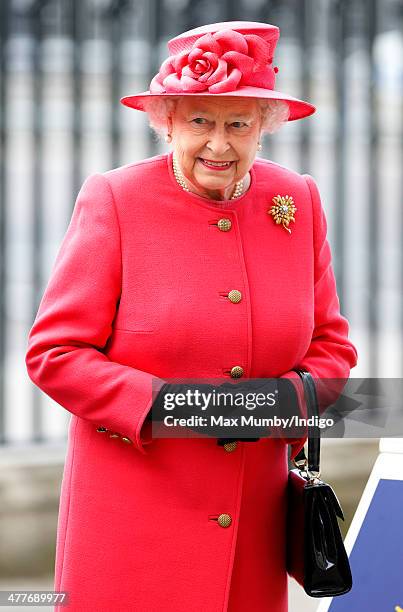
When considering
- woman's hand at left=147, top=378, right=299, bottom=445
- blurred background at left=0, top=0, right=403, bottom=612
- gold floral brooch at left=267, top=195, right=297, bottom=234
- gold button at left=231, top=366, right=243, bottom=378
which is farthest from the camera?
blurred background at left=0, top=0, right=403, bottom=612

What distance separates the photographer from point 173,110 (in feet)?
7.85

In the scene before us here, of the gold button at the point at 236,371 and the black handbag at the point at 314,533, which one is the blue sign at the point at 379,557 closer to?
the black handbag at the point at 314,533

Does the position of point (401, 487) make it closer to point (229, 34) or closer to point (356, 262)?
point (229, 34)

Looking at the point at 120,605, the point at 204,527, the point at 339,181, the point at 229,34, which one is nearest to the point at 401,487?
the point at 204,527

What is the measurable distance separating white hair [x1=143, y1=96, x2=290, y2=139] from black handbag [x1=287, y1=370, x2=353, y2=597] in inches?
21.1

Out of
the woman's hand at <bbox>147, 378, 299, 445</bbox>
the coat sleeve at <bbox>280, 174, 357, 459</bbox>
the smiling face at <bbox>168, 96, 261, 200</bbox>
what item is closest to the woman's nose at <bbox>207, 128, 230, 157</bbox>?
the smiling face at <bbox>168, 96, 261, 200</bbox>

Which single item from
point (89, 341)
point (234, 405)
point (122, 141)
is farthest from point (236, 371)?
point (122, 141)

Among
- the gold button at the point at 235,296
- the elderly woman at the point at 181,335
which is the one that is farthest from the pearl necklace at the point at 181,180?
the gold button at the point at 235,296

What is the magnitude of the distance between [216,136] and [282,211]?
0.28 metres

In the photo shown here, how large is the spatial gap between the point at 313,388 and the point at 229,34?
2.44ft

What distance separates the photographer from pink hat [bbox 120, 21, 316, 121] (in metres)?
2.28

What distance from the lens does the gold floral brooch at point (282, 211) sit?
8.21ft

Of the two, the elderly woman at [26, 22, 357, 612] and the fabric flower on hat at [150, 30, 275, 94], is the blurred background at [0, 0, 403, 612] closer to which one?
the elderly woman at [26, 22, 357, 612]

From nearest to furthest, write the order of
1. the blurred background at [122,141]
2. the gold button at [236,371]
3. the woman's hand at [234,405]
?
the woman's hand at [234,405], the gold button at [236,371], the blurred background at [122,141]
